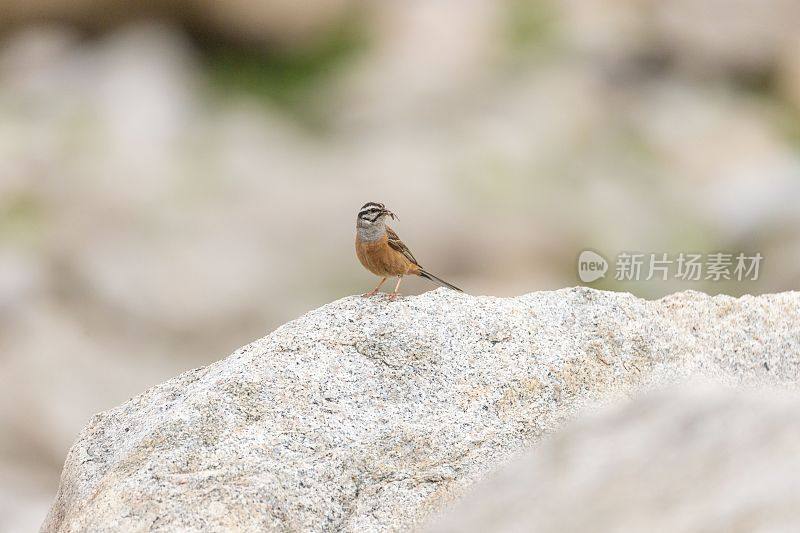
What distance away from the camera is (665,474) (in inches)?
122

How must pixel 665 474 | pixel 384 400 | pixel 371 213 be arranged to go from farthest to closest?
pixel 371 213, pixel 384 400, pixel 665 474

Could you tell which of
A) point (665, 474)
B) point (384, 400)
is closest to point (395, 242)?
point (384, 400)

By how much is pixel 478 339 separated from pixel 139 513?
185 centimetres

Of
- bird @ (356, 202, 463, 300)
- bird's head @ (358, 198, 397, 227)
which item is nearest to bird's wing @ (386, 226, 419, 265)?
bird @ (356, 202, 463, 300)

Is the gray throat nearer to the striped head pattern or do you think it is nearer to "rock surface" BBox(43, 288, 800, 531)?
the striped head pattern

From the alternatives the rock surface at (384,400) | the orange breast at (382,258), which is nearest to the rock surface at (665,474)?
the rock surface at (384,400)

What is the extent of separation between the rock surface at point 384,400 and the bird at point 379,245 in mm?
646

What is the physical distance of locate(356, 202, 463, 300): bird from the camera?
620cm

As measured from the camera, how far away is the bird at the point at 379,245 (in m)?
6.20

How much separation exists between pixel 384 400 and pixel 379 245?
5.09 ft

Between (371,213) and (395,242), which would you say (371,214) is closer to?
(371,213)

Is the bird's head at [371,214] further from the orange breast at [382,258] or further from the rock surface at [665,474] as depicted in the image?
the rock surface at [665,474]

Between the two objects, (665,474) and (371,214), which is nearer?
(665,474)

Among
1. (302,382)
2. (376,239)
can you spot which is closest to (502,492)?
(302,382)
